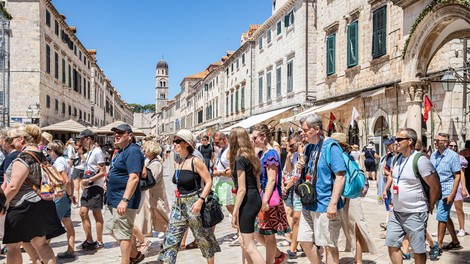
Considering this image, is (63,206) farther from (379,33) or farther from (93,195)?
(379,33)

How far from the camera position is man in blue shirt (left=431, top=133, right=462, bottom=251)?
6262 mm

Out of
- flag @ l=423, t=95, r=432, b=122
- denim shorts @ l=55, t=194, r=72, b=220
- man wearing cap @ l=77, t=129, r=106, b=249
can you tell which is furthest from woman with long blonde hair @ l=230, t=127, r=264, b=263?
flag @ l=423, t=95, r=432, b=122

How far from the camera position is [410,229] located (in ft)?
14.9

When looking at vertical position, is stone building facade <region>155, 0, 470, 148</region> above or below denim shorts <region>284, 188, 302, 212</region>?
above

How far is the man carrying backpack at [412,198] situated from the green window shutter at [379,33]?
11845mm

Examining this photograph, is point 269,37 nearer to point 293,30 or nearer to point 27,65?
point 293,30

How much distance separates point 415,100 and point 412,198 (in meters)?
10.0

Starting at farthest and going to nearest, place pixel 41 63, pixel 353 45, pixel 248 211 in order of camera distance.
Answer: pixel 41 63 → pixel 353 45 → pixel 248 211

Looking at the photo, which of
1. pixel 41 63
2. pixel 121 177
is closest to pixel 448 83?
pixel 121 177

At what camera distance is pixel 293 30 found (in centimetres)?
2402

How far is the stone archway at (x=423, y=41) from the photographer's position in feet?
39.1

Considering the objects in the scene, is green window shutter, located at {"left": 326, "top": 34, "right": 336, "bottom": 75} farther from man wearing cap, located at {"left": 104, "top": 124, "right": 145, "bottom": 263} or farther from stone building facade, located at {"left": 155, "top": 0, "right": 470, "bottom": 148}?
man wearing cap, located at {"left": 104, "top": 124, "right": 145, "bottom": 263}

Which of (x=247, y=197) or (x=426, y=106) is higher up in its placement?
(x=426, y=106)

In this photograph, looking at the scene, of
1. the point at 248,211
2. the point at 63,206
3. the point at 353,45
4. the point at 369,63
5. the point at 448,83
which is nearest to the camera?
the point at 248,211
